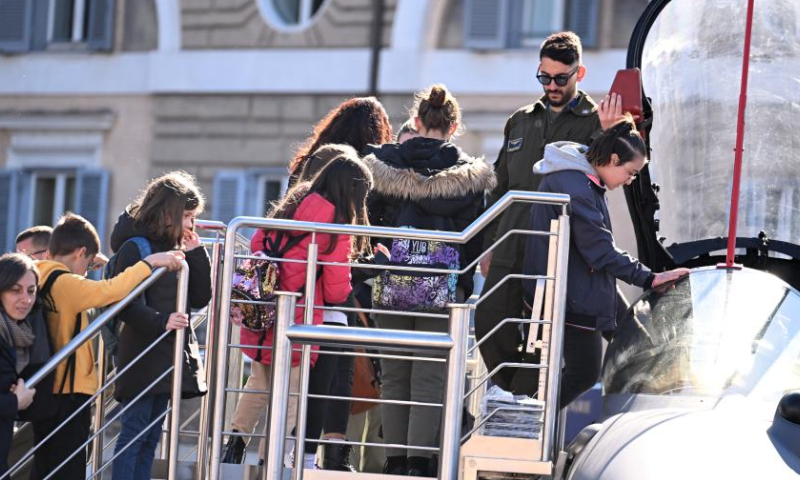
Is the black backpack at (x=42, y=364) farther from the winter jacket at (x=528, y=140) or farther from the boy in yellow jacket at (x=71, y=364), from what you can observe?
the winter jacket at (x=528, y=140)

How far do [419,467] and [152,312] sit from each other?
1.31 m

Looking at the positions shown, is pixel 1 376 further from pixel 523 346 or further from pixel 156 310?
pixel 523 346

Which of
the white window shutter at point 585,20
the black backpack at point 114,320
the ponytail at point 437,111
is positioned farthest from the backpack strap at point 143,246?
the white window shutter at point 585,20

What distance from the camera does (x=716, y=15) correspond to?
7.89 m

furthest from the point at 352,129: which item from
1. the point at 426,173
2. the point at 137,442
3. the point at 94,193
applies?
the point at 94,193

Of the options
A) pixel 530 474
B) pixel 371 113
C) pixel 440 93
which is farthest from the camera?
pixel 371 113

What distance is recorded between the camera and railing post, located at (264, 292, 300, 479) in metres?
6.27

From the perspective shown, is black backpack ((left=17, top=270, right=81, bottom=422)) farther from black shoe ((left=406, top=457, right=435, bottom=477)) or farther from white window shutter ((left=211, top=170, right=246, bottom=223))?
white window shutter ((left=211, top=170, right=246, bottom=223))

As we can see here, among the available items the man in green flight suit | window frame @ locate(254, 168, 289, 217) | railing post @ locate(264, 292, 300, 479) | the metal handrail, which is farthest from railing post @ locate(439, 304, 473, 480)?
window frame @ locate(254, 168, 289, 217)

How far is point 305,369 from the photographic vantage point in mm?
6344

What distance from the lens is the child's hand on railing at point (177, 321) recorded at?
6824 mm

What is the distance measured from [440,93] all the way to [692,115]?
4.08 feet

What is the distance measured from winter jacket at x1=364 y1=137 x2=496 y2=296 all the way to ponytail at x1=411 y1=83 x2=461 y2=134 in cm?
9

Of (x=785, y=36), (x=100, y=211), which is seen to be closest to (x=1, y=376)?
(x=785, y=36)
